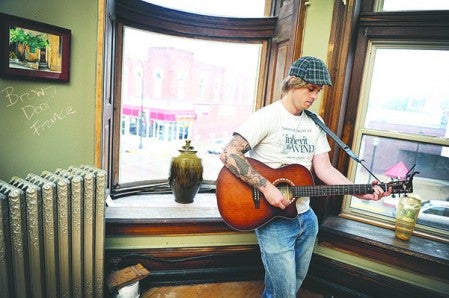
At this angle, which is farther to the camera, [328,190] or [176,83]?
[176,83]

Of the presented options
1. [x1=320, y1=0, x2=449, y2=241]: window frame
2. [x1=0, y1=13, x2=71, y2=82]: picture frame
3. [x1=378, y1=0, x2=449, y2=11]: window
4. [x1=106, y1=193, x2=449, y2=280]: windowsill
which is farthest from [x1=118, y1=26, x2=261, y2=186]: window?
[x1=378, y1=0, x2=449, y2=11]: window

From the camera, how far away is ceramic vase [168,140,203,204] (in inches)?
95.0

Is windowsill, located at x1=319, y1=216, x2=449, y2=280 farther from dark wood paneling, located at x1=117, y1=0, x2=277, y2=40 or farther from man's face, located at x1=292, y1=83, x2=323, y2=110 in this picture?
dark wood paneling, located at x1=117, y1=0, x2=277, y2=40

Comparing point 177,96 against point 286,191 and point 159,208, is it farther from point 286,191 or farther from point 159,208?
point 286,191

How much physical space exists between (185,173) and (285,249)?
1.11m

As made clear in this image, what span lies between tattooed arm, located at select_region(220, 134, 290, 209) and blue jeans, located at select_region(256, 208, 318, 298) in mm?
172

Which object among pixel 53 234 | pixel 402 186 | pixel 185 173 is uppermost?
pixel 402 186

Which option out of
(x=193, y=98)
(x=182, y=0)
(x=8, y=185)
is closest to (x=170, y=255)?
(x=8, y=185)

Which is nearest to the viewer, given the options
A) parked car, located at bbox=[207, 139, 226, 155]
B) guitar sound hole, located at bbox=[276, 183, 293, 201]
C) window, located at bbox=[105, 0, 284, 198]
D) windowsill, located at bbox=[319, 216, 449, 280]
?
guitar sound hole, located at bbox=[276, 183, 293, 201]

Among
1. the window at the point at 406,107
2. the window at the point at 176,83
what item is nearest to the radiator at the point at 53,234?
the window at the point at 176,83

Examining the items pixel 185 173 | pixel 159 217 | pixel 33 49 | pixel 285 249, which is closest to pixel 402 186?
pixel 285 249

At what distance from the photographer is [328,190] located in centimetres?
169

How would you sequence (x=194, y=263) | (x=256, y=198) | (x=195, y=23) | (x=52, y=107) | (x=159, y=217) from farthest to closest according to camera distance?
(x=195, y=23) → (x=194, y=263) → (x=159, y=217) → (x=52, y=107) → (x=256, y=198)

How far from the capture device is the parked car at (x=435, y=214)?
7.31 feet
